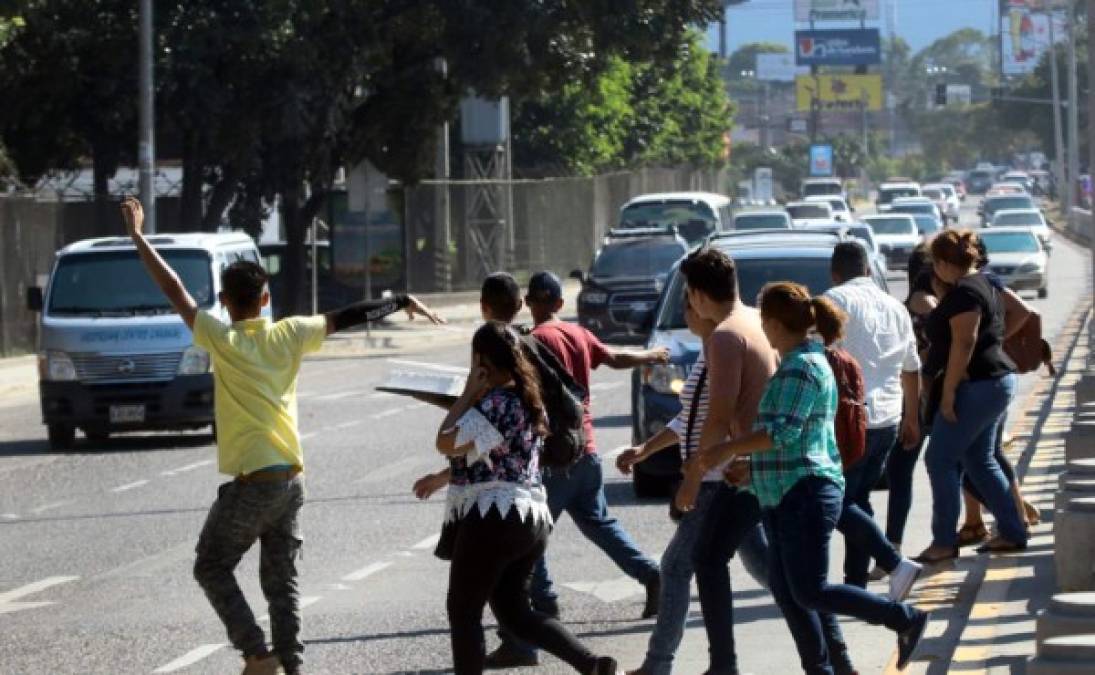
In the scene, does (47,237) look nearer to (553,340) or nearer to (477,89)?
(477,89)

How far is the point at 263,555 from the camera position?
9.45 m

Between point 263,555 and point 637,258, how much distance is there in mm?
26365

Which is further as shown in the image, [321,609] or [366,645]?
[321,609]

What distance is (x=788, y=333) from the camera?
28.3 ft

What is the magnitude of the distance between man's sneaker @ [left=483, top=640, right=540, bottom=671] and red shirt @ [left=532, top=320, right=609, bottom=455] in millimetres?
929

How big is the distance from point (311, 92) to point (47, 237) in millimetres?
4879

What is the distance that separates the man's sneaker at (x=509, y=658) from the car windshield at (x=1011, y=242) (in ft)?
118

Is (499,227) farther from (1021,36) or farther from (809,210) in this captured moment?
(1021,36)

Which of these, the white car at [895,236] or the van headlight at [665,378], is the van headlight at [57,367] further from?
the white car at [895,236]

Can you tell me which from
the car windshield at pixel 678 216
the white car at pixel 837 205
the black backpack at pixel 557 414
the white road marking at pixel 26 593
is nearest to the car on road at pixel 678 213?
the car windshield at pixel 678 216

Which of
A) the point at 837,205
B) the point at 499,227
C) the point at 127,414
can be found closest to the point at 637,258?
the point at 127,414

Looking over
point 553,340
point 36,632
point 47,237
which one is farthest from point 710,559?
point 47,237

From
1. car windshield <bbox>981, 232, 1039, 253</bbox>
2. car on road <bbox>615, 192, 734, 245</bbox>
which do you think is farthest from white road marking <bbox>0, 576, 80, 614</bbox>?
car windshield <bbox>981, 232, 1039, 253</bbox>

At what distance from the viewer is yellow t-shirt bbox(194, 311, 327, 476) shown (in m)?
9.27
